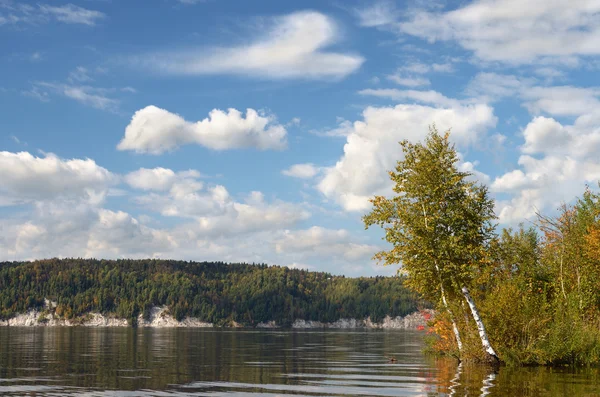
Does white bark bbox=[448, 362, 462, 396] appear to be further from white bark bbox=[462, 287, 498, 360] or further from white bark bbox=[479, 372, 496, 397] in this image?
white bark bbox=[462, 287, 498, 360]

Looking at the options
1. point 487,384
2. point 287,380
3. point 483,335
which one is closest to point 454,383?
point 487,384

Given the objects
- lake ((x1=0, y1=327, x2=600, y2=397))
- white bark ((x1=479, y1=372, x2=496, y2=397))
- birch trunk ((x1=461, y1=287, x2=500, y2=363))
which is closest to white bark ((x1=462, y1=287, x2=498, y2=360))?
birch trunk ((x1=461, y1=287, x2=500, y2=363))

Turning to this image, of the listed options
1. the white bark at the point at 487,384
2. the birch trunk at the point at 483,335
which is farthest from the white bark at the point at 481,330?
the white bark at the point at 487,384

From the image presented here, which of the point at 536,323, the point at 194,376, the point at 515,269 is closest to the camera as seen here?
the point at 194,376

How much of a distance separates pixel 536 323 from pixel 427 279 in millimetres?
9007

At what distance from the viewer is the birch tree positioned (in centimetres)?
5138

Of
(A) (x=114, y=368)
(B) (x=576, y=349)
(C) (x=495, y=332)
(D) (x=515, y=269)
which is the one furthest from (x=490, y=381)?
(A) (x=114, y=368)

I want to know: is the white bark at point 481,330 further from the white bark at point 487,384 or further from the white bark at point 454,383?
the white bark at point 487,384

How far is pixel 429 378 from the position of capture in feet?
144

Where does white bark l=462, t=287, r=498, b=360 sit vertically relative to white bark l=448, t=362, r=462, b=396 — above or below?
above

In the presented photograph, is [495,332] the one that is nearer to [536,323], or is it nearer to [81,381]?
[536,323]

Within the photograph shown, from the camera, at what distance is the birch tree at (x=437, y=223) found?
51375 mm

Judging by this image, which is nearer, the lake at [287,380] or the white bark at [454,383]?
the white bark at [454,383]

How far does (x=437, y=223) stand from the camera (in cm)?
5247
